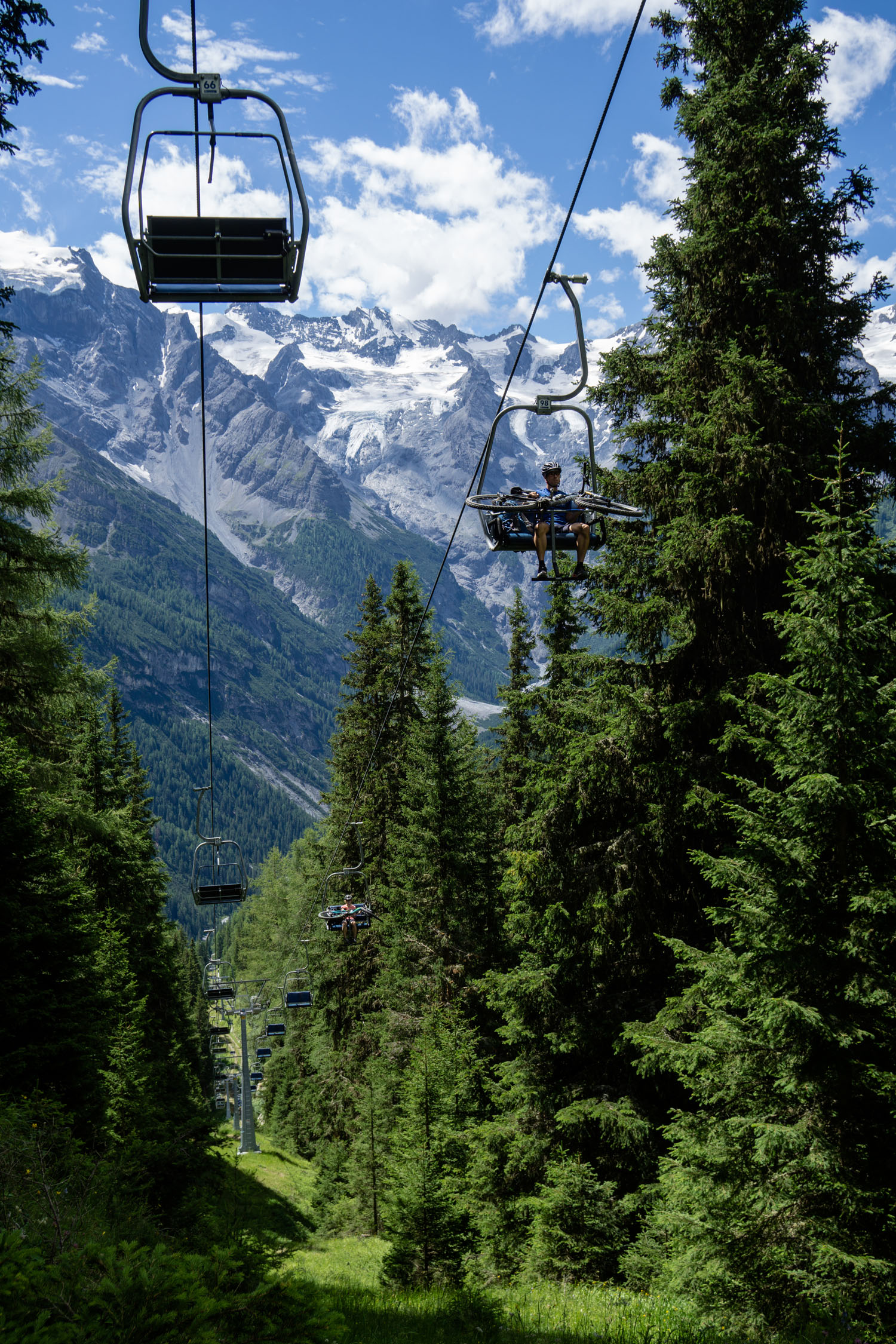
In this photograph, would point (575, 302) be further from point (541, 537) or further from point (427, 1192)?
point (427, 1192)

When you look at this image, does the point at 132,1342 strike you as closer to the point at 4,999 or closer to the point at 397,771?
the point at 4,999

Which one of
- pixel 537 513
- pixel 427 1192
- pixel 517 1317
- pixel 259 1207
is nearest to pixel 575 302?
pixel 537 513

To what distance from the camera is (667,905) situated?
12.6 metres

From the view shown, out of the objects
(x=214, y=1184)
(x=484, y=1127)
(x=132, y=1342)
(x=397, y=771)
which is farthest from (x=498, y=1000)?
(x=397, y=771)

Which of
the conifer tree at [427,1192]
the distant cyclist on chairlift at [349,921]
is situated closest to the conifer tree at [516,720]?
the distant cyclist on chairlift at [349,921]

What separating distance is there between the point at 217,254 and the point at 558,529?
4485mm

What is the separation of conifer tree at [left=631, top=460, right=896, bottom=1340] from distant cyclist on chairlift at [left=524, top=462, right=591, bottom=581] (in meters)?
2.23

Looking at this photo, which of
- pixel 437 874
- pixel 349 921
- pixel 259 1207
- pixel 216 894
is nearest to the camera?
pixel 216 894

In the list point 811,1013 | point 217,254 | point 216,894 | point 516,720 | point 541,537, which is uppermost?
point 516,720

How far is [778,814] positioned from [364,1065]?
18142mm

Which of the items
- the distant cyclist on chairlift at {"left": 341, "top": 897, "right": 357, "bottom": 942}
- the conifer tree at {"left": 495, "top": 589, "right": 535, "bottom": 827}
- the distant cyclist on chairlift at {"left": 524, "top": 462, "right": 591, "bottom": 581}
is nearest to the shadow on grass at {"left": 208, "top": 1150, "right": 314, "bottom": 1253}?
the distant cyclist on chairlift at {"left": 341, "top": 897, "right": 357, "bottom": 942}

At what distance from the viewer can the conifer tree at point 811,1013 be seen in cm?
828

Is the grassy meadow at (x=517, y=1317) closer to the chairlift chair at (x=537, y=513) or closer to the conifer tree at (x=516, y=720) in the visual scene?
the chairlift chair at (x=537, y=513)

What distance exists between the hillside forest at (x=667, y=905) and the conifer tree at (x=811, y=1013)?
4cm
